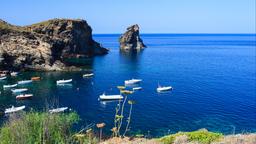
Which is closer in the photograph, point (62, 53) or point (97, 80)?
point (97, 80)

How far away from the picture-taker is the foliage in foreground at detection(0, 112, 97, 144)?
2533 centimetres

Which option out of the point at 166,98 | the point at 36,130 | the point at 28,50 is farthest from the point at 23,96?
the point at 36,130

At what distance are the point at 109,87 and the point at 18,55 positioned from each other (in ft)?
149

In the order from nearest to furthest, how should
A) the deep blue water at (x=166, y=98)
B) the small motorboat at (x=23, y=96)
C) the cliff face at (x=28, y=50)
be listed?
the deep blue water at (x=166, y=98) < the small motorboat at (x=23, y=96) < the cliff face at (x=28, y=50)

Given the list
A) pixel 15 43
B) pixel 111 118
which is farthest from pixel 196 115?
pixel 15 43

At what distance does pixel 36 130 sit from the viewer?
28.5 metres

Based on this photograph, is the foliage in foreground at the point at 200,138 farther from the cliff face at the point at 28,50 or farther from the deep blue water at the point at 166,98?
the cliff face at the point at 28,50

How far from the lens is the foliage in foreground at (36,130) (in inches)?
997

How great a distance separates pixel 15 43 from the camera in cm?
13825

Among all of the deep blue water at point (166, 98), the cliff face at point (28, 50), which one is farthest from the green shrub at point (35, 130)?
the cliff face at point (28, 50)

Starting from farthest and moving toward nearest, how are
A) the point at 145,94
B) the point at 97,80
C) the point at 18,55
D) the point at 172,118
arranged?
1. the point at 18,55
2. the point at 97,80
3. the point at 145,94
4. the point at 172,118

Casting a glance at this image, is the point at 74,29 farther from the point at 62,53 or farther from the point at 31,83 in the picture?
the point at 31,83

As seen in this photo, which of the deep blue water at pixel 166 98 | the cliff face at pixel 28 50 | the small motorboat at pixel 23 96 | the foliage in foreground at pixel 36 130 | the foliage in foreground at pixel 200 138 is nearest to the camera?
the foliage in foreground at pixel 36 130

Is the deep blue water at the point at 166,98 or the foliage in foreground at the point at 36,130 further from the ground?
the foliage in foreground at the point at 36,130
